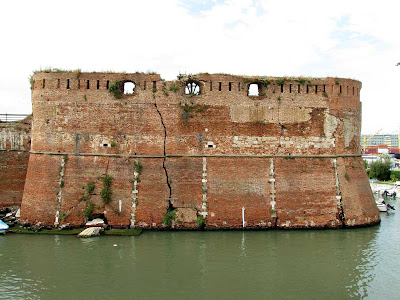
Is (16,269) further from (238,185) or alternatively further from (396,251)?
(396,251)

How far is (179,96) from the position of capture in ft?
49.0

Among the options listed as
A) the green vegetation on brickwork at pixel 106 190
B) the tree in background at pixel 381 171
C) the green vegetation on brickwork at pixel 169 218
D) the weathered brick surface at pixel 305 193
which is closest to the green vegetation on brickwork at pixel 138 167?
the green vegetation on brickwork at pixel 106 190

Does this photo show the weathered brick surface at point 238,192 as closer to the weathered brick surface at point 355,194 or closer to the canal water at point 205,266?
the canal water at point 205,266

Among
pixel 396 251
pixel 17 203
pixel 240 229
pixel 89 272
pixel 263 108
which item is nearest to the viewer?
pixel 89 272

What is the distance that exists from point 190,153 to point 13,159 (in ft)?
30.8

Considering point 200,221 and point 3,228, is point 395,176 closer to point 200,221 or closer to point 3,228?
point 200,221

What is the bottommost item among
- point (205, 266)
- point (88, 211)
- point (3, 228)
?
point (205, 266)

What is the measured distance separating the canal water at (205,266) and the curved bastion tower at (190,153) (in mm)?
1091

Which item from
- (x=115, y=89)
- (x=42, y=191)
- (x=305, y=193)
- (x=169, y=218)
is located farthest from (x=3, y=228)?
(x=305, y=193)

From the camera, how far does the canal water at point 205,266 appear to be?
29.9 feet

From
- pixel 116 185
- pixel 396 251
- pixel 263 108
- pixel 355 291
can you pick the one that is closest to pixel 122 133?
pixel 116 185

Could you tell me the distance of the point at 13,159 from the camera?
17.4m

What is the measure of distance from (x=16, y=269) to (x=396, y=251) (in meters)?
12.8

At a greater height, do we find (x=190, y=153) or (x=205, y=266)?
(x=190, y=153)
